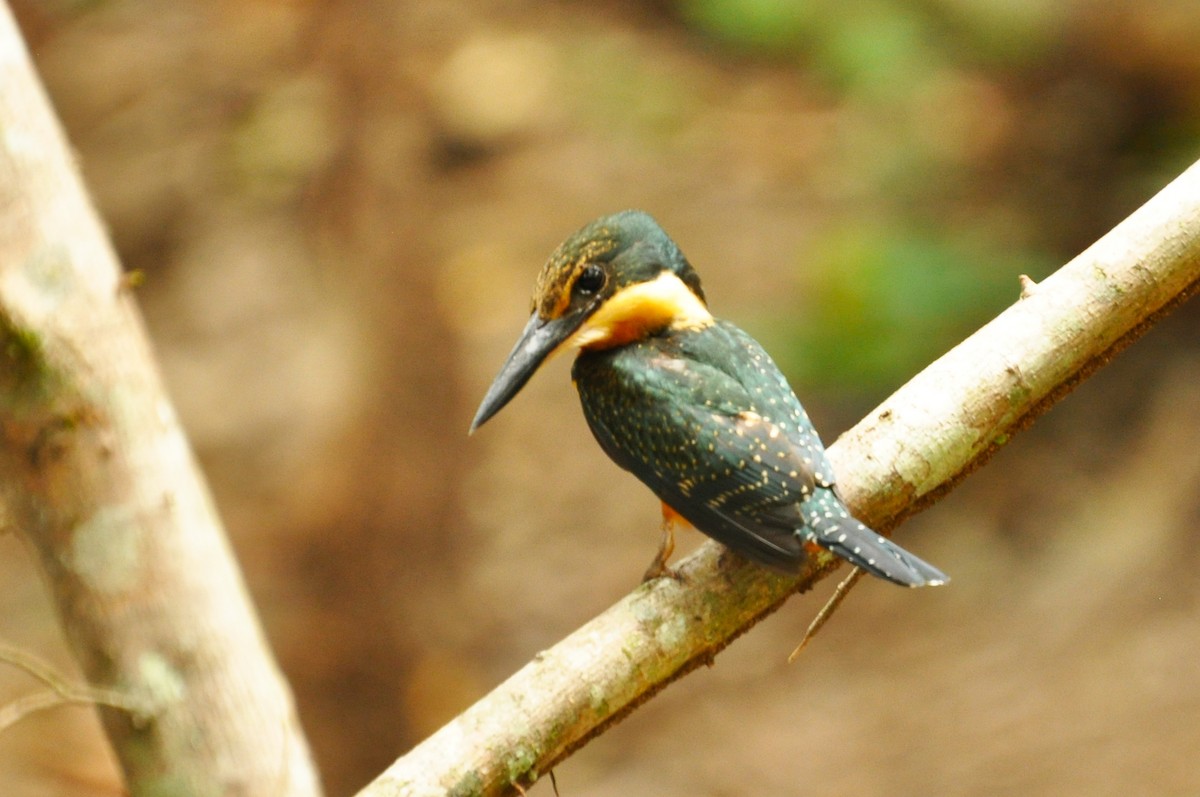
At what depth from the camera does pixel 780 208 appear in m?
5.23

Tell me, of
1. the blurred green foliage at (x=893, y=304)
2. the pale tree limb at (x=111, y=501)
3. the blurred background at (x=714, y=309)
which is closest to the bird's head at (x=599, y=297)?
the pale tree limb at (x=111, y=501)

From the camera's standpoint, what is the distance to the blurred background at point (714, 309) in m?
3.90

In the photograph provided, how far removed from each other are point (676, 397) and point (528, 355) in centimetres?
25

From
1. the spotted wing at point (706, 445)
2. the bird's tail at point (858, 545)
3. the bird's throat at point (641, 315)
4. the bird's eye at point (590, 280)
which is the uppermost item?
the bird's eye at point (590, 280)

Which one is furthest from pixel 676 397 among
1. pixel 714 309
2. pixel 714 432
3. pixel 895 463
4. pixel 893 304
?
pixel 714 309

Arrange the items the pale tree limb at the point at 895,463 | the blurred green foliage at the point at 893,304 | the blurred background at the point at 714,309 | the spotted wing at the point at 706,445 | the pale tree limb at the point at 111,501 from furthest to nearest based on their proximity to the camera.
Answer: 1. the blurred green foliage at the point at 893,304
2. the blurred background at the point at 714,309
3. the pale tree limb at the point at 111,501
4. the spotted wing at the point at 706,445
5. the pale tree limb at the point at 895,463

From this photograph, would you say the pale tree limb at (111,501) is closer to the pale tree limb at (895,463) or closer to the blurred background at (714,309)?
the pale tree limb at (895,463)

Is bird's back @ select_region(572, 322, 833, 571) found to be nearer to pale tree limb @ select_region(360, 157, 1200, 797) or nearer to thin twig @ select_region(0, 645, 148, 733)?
pale tree limb @ select_region(360, 157, 1200, 797)

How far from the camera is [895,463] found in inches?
73.4

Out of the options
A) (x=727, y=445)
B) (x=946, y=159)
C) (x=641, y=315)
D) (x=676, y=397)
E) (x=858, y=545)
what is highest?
(x=946, y=159)

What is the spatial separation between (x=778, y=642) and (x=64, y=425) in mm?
2870

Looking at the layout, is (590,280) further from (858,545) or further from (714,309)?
(714,309)

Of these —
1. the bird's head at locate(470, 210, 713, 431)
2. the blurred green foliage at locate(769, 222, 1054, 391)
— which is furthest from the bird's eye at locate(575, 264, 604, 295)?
the blurred green foliage at locate(769, 222, 1054, 391)

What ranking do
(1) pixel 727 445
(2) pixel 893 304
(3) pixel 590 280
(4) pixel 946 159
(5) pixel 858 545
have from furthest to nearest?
(4) pixel 946 159
(2) pixel 893 304
(3) pixel 590 280
(1) pixel 727 445
(5) pixel 858 545
